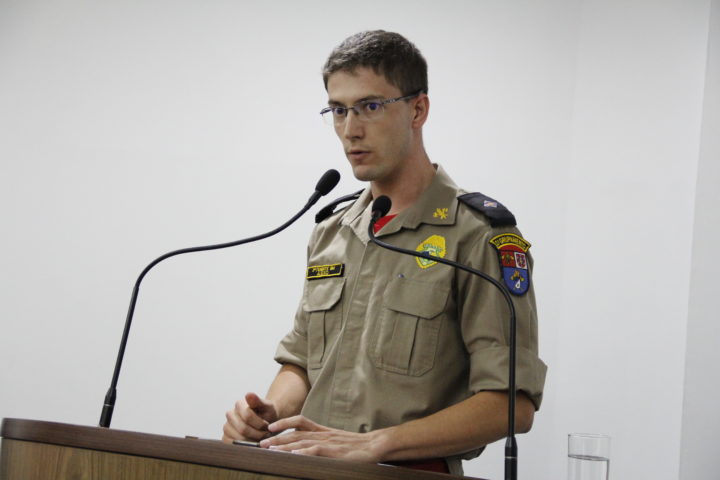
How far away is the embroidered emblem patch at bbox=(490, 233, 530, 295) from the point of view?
171 cm

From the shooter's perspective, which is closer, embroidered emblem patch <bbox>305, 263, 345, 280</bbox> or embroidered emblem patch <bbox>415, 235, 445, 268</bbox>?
embroidered emblem patch <bbox>415, 235, 445, 268</bbox>

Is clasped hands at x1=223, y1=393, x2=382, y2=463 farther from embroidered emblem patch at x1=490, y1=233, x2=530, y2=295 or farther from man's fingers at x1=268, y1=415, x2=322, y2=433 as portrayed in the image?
embroidered emblem patch at x1=490, y1=233, x2=530, y2=295

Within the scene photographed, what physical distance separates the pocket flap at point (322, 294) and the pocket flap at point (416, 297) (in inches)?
5.8

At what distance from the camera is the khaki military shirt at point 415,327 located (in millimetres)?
1680

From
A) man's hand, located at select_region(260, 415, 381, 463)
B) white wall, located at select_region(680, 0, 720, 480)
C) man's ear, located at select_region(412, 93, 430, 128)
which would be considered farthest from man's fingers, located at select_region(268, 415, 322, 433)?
white wall, located at select_region(680, 0, 720, 480)

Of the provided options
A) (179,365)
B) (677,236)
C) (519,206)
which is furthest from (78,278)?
(677,236)

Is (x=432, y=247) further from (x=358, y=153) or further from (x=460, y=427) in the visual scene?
(x=460, y=427)

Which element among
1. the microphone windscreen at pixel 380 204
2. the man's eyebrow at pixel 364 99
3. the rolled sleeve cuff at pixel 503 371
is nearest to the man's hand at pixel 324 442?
the rolled sleeve cuff at pixel 503 371

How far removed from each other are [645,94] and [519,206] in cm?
61

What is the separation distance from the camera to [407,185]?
194 centimetres

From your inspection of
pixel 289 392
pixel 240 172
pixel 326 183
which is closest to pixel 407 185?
pixel 326 183

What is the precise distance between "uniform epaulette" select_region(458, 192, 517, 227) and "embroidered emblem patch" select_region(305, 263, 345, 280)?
12.5 inches

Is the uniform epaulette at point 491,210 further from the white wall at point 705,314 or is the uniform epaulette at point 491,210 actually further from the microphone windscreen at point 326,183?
the white wall at point 705,314

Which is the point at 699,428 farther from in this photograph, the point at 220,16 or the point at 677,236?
the point at 220,16
